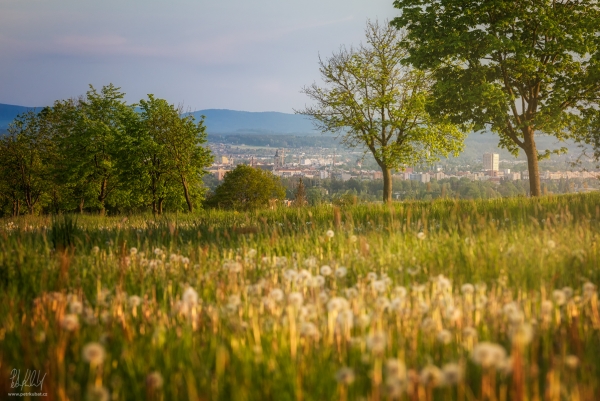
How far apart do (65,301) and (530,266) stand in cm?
410

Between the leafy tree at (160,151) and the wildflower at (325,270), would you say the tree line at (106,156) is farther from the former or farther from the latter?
the wildflower at (325,270)

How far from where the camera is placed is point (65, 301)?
371 centimetres

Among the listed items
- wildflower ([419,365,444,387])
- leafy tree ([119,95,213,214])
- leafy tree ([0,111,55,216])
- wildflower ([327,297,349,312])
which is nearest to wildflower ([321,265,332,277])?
wildflower ([327,297,349,312])

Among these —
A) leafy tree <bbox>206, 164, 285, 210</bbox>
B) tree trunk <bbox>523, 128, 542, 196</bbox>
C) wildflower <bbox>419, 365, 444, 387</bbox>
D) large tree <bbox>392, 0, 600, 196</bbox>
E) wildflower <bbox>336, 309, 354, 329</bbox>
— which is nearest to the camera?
wildflower <bbox>419, 365, 444, 387</bbox>

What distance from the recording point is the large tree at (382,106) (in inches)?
1489

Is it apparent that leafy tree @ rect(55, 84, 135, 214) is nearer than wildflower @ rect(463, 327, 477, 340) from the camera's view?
No

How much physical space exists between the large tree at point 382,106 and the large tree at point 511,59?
12.6m

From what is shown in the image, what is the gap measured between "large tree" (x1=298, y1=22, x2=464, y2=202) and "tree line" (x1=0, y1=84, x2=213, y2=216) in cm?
1037

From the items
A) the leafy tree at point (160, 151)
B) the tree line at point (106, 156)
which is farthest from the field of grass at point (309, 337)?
the leafy tree at point (160, 151)

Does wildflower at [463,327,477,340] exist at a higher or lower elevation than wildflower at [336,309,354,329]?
lower

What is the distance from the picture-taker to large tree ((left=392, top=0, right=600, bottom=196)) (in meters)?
22.0

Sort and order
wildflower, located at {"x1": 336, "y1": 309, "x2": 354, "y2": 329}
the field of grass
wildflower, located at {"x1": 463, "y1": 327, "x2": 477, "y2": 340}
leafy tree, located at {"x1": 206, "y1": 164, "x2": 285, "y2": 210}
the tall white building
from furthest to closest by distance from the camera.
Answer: the tall white building < leafy tree, located at {"x1": 206, "y1": 164, "x2": 285, "y2": 210} < wildflower, located at {"x1": 336, "y1": 309, "x2": 354, "y2": 329} < wildflower, located at {"x1": 463, "y1": 327, "x2": 477, "y2": 340} < the field of grass

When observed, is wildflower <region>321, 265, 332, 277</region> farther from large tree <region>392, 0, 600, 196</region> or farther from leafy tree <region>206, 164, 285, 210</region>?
leafy tree <region>206, 164, 285, 210</region>

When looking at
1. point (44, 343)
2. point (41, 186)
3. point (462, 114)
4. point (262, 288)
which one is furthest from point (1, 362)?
point (41, 186)
